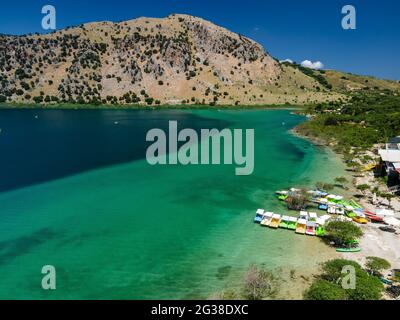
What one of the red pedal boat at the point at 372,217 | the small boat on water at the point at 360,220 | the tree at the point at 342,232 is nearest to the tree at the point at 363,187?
the red pedal boat at the point at 372,217

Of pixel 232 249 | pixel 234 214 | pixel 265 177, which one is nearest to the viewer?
pixel 232 249

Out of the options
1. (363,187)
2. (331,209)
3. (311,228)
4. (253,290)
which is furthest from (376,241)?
(363,187)

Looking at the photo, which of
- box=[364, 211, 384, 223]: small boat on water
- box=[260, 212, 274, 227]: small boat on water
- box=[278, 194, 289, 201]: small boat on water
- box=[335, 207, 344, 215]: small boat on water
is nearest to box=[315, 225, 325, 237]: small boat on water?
box=[335, 207, 344, 215]: small boat on water

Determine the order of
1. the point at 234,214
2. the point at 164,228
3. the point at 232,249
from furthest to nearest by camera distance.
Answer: the point at 234,214 < the point at 164,228 < the point at 232,249

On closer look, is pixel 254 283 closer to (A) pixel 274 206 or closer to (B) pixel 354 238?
(B) pixel 354 238

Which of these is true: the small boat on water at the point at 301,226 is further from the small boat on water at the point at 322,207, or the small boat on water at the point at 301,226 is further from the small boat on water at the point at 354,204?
the small boat on water at the point at 354,204
